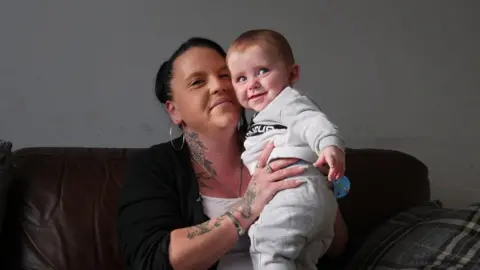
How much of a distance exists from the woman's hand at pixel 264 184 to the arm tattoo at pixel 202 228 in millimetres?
41

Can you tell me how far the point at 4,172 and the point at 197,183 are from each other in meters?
0.51

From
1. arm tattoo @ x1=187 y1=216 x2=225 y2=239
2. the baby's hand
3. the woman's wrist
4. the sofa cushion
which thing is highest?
the baby's hand

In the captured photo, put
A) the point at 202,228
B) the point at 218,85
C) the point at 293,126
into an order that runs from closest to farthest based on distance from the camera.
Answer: the point at 293,126 < the point at 202,228 < the point at 218,85

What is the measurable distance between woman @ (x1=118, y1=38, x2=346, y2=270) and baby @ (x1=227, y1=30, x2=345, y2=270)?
4 centimetres

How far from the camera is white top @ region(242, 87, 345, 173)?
1131mm

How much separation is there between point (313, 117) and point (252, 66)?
6.9 inches

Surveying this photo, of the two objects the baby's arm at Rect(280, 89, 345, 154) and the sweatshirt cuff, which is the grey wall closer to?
the baby's arm at Rect(280, 89, 345, 154)

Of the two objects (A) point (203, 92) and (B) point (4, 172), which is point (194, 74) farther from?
(B) point (4, 172)

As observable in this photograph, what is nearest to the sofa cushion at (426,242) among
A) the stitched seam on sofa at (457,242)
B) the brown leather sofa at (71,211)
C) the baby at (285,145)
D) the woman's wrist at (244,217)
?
the stitched seam on sofa at (457,242)

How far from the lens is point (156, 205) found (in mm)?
1378

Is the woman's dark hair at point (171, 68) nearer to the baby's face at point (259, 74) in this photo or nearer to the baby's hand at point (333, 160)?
the baby's face at point (259, 74)

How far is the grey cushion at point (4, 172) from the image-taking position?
5.04ft

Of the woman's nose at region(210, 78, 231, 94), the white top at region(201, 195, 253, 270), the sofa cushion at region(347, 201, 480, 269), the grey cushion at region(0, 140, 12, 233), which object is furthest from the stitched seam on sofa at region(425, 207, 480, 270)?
the grey cushion at region(0, 140, 12, 233)

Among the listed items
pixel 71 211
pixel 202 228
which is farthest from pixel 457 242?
pixel 71 211
